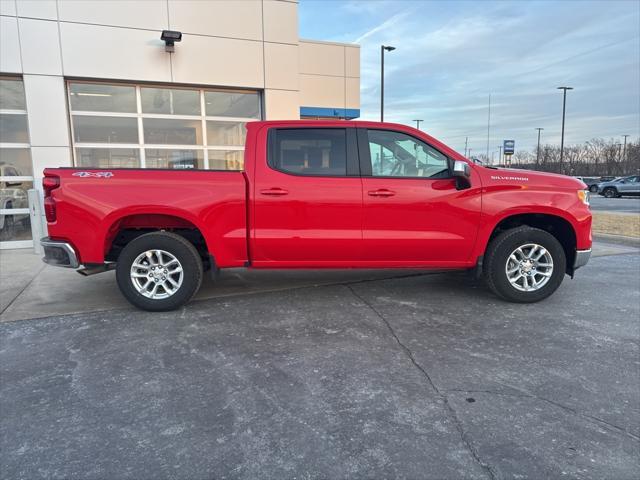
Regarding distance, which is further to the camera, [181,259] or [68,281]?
[68,281]

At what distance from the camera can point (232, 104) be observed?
415 inches

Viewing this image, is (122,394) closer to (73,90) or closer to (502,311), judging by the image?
(502,311)

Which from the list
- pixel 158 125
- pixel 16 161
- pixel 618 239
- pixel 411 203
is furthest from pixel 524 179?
pixel 16 161

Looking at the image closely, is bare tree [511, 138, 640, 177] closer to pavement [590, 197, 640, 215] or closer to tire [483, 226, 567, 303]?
pavement [590, 197, 640, 215]

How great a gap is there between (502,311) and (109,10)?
9.40 metres

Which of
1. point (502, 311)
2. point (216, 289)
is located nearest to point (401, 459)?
point (502, 311)

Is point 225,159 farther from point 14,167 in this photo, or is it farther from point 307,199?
point 307,199

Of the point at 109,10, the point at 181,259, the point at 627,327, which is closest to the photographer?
the point at 627,327

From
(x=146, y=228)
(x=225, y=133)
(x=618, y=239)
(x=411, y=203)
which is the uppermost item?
(x=225, y=133)

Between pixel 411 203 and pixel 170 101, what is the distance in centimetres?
742

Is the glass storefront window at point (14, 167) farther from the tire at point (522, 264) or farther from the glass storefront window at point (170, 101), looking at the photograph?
the tire at point (522, 264)

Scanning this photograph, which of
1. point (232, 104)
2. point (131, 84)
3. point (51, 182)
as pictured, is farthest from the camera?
point (232, 104)

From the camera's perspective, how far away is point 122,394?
3.00 meters

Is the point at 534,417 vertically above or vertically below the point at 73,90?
below
